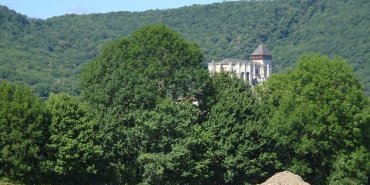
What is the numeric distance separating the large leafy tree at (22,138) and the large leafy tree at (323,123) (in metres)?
15.7

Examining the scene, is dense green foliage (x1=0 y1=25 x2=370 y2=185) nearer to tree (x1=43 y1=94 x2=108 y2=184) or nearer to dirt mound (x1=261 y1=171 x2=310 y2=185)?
tree (x1=43 y1=94 x2=108 y2=184)

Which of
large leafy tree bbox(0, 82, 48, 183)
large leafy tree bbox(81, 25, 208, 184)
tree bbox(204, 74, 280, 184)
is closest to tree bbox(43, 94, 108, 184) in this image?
large leafy tree bbox(0, 82, 48, 183)

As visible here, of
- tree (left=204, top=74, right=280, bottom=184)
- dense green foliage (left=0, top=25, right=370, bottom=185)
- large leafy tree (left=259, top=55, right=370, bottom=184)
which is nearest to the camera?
dense green foliage (left=0, top=25, right=370, bottom=185)

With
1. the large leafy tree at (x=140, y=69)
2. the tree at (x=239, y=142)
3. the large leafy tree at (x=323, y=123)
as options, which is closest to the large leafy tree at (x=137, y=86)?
the large leafy tree at (x=140, y=69)

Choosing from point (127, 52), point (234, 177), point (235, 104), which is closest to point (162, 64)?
point (127, 52)

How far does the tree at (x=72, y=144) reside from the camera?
4116cm

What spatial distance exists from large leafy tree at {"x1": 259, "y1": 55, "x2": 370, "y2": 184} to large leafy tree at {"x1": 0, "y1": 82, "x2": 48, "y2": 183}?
1566 centimetres

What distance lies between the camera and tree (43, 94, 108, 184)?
41156mm

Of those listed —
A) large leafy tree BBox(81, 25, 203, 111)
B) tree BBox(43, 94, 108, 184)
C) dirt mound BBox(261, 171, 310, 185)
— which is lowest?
dirt mound BBox(261, 171, 310, 185)

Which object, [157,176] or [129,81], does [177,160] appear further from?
[129,81]

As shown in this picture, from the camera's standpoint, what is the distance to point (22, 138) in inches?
1618

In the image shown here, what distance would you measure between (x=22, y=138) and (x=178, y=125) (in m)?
10.0

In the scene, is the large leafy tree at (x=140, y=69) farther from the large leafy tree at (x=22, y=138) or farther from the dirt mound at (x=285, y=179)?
the dirt mound at (x=285, y=179)

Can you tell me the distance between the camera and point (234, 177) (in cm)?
4578
